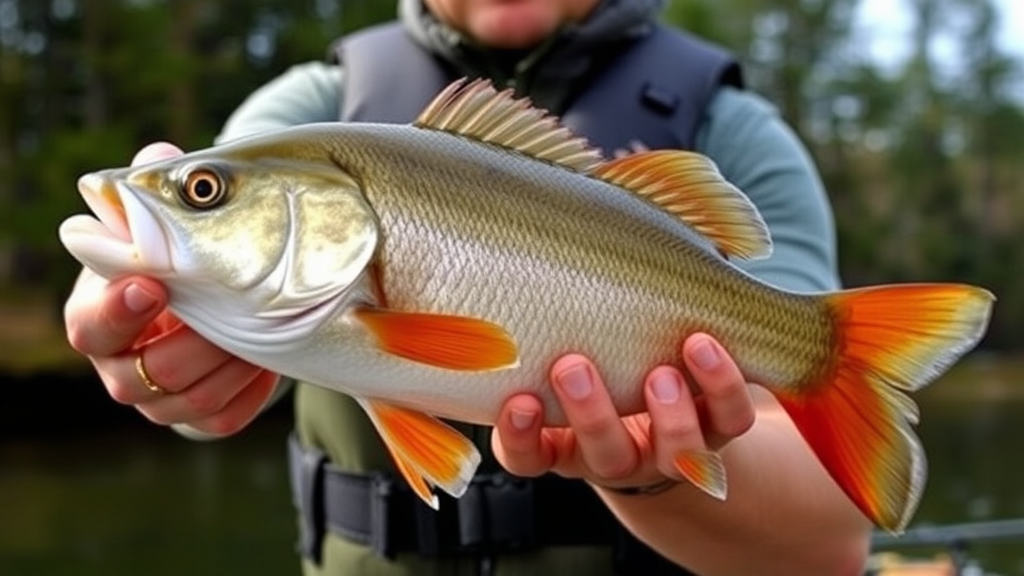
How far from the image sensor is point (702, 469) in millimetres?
1745

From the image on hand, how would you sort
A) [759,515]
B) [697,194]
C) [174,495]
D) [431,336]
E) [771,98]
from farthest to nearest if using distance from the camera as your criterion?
1. [771,98]
2. [174,495]
3. [759,515]
4. [697,194]
5. [431,336]

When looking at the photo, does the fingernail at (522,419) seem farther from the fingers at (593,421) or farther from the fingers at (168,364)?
the fingers at (168,364)

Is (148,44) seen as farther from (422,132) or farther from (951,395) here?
(422,132)

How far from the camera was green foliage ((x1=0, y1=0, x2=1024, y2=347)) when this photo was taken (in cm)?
2130

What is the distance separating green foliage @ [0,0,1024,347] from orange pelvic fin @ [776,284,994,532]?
1884 centimetres

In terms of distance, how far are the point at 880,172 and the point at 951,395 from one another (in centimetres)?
1151

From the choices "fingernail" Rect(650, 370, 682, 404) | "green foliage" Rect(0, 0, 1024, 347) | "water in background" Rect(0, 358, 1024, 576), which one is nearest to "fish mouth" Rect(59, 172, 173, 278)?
"fingernail" Rect(650, 370, 682, 404)

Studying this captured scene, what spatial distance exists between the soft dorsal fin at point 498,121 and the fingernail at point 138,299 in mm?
415

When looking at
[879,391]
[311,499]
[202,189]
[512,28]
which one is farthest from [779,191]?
[202,189]

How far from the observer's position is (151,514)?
12.4m

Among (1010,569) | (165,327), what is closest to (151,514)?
(1010,569)

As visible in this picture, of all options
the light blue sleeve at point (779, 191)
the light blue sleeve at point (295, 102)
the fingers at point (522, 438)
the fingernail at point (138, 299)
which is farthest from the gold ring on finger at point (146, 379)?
the light blue sleeve at point (779, 191)

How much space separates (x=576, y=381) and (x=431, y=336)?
0.63 feet

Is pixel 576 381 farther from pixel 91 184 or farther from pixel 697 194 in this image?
pixel 91 184
